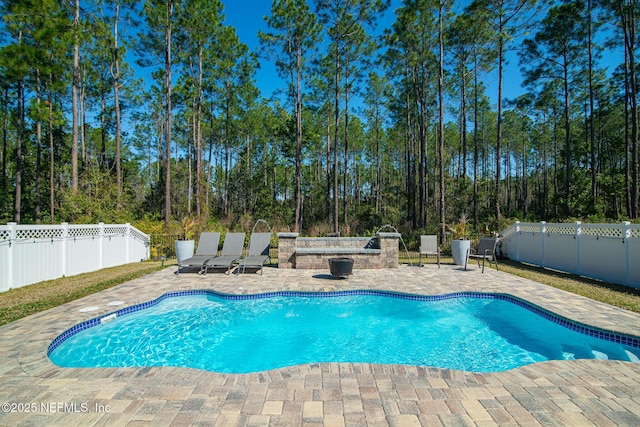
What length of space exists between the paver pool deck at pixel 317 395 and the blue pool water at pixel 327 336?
88cm

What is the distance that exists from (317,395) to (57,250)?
865cm

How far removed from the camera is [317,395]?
256cm

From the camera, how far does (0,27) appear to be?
1581 centimetres

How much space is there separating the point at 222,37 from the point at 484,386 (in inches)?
886

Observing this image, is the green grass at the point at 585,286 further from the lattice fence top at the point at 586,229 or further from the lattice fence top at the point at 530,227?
the lattice fence top at the point at 530,227

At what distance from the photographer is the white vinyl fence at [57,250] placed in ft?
21.2

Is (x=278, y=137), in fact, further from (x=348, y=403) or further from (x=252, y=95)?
(x=348, y=403)

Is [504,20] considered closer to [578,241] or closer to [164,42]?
[578,241]

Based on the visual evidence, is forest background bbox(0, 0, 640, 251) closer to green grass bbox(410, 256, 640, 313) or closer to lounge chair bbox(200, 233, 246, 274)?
lounge chair bbox(200, 233, 246, 274)

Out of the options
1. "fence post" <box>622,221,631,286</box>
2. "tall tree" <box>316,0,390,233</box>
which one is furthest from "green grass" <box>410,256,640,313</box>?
"tall tree" <box>316,0,390,233</box>

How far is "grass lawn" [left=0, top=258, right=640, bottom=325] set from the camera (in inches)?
205

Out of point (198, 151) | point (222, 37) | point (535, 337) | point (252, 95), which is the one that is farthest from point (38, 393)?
point (252, 95)

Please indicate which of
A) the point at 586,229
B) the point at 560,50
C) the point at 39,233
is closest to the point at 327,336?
the point at 39,233

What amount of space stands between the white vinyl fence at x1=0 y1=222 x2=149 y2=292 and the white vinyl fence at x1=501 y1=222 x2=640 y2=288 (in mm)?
13544
